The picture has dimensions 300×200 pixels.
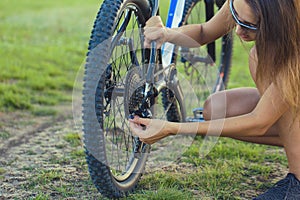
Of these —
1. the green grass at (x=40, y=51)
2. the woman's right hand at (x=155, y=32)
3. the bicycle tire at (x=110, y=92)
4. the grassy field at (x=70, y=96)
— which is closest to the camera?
the bicycle tire at (x=110, y=92)

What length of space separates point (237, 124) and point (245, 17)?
1.42ft

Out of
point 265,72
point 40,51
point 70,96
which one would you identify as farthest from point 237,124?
point 40,51

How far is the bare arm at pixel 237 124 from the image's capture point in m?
2.30

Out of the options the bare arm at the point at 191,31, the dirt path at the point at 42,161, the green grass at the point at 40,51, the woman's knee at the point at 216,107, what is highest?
the bare arm at the point at 191,31

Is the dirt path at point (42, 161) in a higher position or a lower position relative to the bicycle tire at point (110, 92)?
lower

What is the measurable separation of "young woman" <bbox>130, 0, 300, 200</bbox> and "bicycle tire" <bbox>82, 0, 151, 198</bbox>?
113 mm

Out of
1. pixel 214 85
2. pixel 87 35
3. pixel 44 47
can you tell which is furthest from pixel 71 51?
pixel 214 85

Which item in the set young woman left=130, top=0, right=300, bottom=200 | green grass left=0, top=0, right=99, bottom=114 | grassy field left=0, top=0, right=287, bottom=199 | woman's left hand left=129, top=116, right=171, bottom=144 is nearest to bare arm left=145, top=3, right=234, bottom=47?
young woman left=130, top=0, right=300, bottom=200

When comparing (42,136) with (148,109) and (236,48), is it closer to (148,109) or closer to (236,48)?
(148,109)

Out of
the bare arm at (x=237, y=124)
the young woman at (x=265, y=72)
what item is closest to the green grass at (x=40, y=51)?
the young woman at (x=265, y=72)

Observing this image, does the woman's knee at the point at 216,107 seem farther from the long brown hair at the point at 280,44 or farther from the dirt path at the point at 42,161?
the long brown hair at the point at 280,44

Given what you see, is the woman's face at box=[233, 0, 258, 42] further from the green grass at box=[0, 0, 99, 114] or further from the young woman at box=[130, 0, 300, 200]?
the green grass at box=[0, 0, 99, 114]

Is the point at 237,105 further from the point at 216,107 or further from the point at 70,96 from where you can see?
the point at 70,96

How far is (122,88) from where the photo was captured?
2.49 metres
